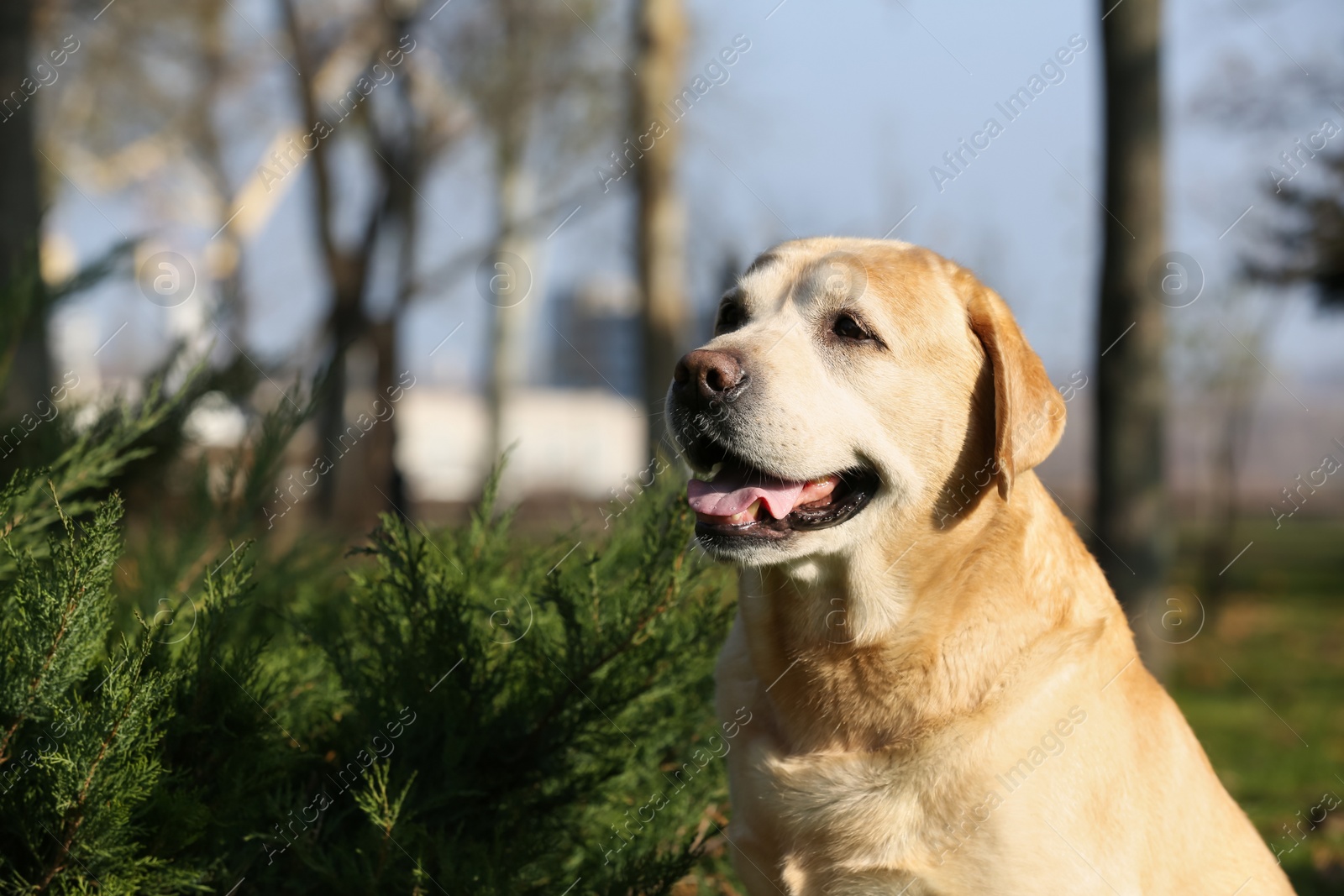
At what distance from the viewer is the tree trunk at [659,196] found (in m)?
11.9

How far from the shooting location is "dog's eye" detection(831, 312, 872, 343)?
2.95 meters

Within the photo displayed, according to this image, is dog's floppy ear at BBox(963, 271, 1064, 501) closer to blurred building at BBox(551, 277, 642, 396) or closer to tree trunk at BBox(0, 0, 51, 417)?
tree trunk at BBox(0, 0, 51, 417)

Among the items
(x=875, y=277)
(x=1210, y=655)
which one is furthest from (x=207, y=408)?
(x=1210, y=655)

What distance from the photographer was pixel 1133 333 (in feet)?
22.2

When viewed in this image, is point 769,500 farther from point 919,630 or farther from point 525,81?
point 525,81

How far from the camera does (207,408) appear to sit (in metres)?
4.51

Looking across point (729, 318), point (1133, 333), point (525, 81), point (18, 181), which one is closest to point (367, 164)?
point (525, 81)

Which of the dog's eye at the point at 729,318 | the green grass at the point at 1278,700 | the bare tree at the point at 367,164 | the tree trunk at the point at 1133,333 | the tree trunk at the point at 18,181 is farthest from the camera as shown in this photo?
the bare tree at the point at 367,164

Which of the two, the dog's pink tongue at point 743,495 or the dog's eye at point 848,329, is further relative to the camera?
the dog's eye at point 848,329

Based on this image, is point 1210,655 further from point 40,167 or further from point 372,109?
point 372,109

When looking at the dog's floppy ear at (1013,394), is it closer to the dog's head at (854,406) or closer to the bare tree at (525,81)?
the dog's head at (854,406)

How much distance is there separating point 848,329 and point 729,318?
477mm

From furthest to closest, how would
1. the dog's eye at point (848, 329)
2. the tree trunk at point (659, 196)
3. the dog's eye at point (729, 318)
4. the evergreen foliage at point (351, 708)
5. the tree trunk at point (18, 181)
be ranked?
1. the tree trunk at point (659, 196)
2. the tree trunk at point (18, 181)
3. the dog's eye at point (729, 318)
4. the dog's eye at point (848, 329)
5. the evergreen foliage at point (351, 708)

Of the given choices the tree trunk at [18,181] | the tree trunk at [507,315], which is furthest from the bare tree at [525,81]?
the tree trunk at [18,181]
